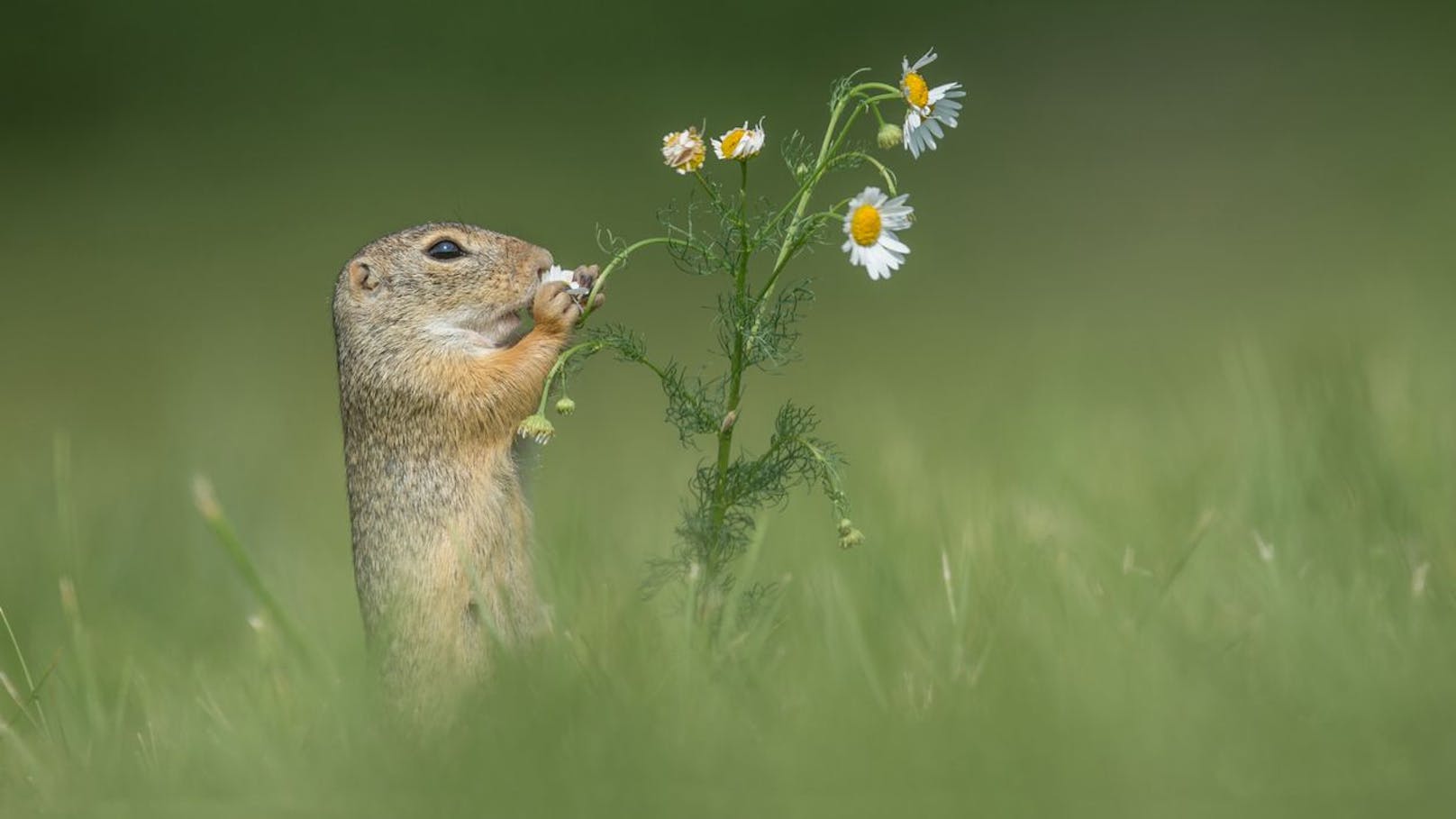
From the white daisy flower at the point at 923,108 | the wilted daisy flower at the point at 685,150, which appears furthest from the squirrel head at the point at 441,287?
the white daisy flower at the point at 923,108

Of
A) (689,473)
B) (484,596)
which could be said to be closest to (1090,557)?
(484,596)

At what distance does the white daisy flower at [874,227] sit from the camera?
1.79 meters

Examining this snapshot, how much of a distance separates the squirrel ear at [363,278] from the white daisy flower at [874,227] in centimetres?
108

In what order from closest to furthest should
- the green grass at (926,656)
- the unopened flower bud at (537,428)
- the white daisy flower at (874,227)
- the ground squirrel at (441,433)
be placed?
the green grass at (926,656) < the white daisy flower at (874,227) < the unopened flower bud at (537,428) < the ground squirrel at (441,433)

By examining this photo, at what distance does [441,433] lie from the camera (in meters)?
2.40

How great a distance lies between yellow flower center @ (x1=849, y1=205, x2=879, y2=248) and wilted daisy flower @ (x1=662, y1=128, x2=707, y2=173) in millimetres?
212

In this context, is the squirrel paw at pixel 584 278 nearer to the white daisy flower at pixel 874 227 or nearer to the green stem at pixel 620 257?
the green stem at pixel 620 257

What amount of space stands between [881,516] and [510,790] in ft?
4.08

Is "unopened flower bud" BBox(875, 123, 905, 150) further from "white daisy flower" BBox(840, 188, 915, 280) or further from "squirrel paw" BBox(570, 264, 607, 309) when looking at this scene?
"squirrel paw" BBox(570, 264, 607, 309)

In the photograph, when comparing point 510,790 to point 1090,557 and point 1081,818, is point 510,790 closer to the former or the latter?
point 1081,818

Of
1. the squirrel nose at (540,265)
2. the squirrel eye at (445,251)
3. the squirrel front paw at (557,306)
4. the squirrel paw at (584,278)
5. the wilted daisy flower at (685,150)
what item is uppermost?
the wilted daisy flower at (685,150)

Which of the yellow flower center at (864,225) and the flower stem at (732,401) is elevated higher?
the yellow flower center at (864,225)

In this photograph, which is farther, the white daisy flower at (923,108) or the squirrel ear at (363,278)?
the squirrel ear at (363,278)

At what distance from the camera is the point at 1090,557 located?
7.49 ft
